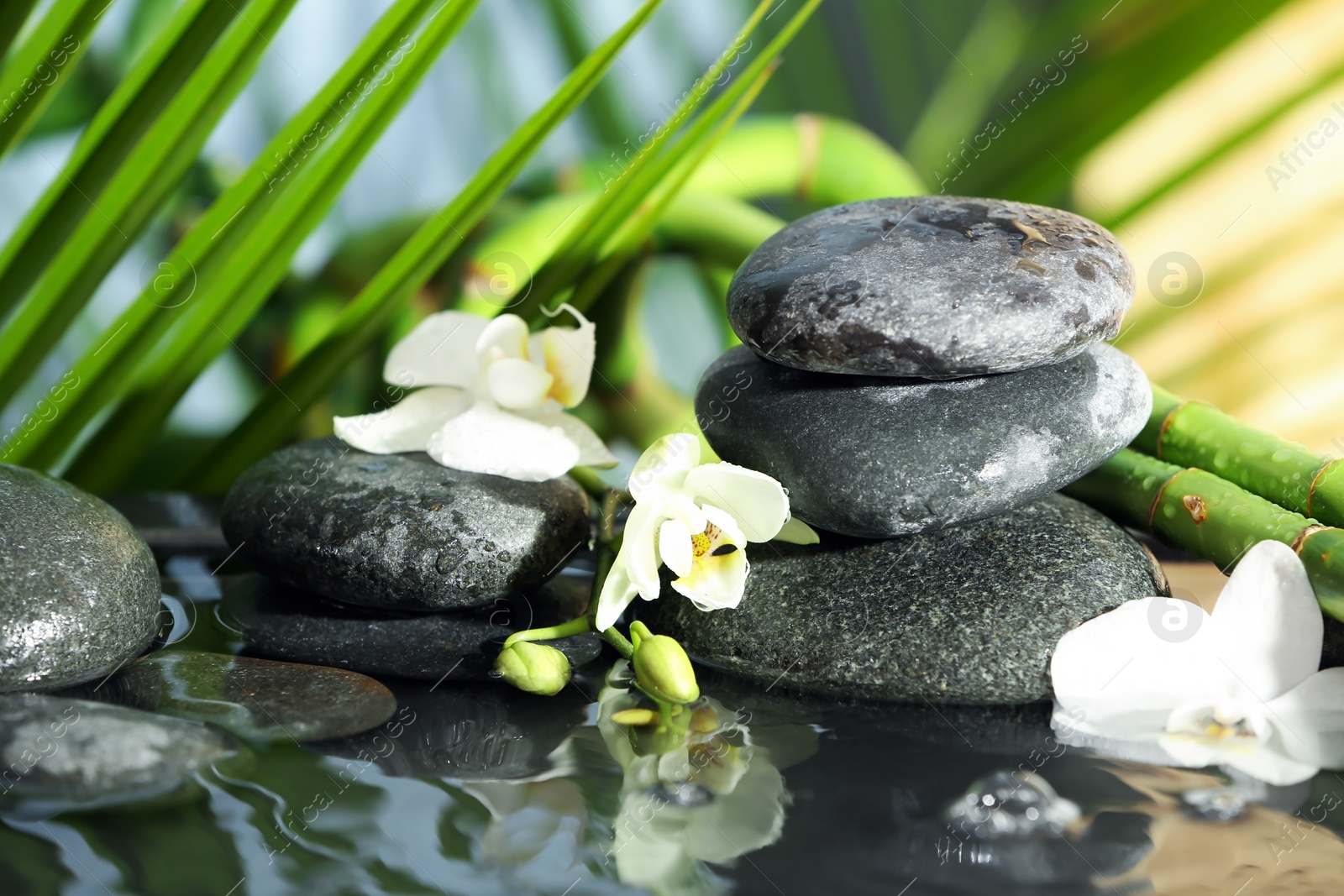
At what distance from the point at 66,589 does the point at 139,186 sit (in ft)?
1.44

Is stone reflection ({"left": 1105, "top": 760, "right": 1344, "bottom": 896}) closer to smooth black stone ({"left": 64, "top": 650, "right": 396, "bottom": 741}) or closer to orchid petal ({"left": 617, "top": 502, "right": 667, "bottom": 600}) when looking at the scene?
orchid petal ({"left": 617, "top": 502, "right": 667, "bottom": 600})

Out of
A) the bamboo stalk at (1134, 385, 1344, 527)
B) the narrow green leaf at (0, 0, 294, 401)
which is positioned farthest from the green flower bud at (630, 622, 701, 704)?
the narrow green leaf at (0, 0, 294, 401)

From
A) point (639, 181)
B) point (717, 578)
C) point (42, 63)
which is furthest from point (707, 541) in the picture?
point (42, 63)

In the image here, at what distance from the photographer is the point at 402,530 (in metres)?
0.89

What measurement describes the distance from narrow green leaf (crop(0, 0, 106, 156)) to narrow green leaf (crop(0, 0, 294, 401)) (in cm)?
8

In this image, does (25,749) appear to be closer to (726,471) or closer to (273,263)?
(726,471)

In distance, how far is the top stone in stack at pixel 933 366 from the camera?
82 centimetres

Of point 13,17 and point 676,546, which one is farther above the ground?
point 13,17

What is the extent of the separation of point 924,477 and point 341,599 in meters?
0.51

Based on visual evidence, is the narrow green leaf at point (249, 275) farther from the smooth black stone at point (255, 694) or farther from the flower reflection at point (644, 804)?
the flower reflection at point (644, 804)

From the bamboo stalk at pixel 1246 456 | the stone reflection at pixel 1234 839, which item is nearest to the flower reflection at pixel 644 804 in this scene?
the stone reflection at pixel 1234 839

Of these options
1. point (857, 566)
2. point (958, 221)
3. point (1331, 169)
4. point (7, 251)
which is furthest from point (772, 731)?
point (1331, 169)

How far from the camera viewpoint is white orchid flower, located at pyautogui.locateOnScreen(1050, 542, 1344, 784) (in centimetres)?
76

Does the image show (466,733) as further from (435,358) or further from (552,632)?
(435,358)
